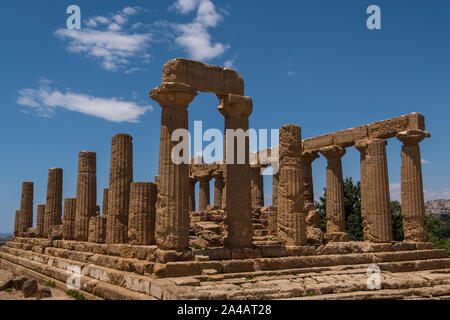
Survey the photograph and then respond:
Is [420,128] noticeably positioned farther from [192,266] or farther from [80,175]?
[80,175]

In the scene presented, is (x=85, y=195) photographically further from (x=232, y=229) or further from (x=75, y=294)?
(x=232, y=229)

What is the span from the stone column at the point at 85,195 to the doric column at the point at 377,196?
490 inches

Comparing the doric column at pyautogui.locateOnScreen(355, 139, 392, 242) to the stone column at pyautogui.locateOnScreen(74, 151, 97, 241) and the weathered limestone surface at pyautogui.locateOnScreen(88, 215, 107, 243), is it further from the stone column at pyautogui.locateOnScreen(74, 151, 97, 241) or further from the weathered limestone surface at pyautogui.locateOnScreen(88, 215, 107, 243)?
the stone column at pyautogui.locateOnScreen(74, 151, 97, 241)

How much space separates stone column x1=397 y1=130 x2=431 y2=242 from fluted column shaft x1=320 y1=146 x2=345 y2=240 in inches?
123

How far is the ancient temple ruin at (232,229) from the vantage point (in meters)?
11.7

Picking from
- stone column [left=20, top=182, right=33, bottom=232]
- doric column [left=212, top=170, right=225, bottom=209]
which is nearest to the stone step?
stone column [left=20, top=182, right=33, bottom=232]

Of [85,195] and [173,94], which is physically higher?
[173,94]

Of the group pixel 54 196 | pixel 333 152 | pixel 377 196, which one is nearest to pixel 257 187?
pixel 333 152

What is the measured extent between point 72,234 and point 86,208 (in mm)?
2434

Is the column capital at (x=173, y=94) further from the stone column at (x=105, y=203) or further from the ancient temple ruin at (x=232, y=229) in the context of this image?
the stone column at (x=105, y=203)

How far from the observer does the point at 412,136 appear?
18797 millimetres

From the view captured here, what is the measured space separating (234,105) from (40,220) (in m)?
19.4
